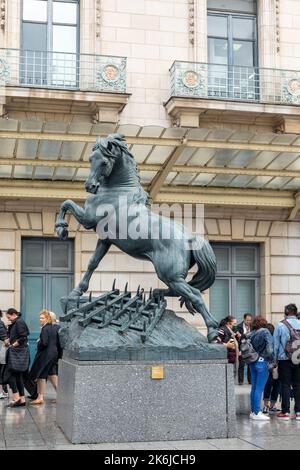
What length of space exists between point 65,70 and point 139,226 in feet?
38.5

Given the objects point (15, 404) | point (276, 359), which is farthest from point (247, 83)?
point (15, 404)

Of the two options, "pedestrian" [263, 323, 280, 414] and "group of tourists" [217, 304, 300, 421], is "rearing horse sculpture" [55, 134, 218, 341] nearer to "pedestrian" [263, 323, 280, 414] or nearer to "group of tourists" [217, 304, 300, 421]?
"group of tourists" [217, 304, 300, 421]

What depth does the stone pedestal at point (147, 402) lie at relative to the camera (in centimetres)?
756

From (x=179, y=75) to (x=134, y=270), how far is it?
5.37 m

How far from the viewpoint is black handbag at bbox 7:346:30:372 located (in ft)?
37.9

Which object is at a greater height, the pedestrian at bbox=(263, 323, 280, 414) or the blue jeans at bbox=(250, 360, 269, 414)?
the blue jeans at bbox=(250, 360, 269, 414)

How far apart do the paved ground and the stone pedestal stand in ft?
0.49

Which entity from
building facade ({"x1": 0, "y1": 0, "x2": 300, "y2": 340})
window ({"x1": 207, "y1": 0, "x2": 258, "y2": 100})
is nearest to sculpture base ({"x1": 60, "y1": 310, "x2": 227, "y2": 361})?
building facade ({"x1": 0, "y1": 0, "x2": 300, "y2": 340})

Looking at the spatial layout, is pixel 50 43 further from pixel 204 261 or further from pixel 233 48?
pixel 204 261

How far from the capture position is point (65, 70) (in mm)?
18906

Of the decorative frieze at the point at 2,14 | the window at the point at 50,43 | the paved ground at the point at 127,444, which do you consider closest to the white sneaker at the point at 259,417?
the paved ground at the point at 127,444

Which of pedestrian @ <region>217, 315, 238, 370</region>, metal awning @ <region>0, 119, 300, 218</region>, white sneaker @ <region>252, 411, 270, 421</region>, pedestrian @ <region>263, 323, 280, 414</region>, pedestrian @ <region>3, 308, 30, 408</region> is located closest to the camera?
white sneaker @ <region>252, 411, 270, 421</region>

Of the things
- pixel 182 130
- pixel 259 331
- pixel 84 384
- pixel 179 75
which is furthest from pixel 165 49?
pixel 84 384

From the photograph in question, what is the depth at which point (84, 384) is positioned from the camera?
7570 mm
